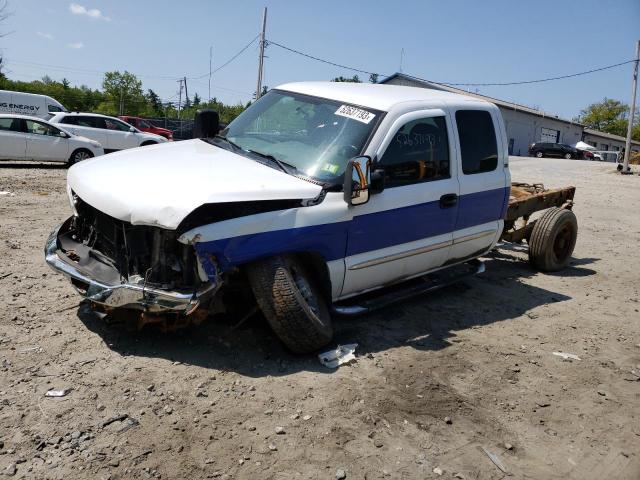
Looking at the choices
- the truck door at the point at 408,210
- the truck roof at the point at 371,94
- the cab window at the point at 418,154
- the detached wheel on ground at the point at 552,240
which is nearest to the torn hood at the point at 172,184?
the truck door at the point at 408,210

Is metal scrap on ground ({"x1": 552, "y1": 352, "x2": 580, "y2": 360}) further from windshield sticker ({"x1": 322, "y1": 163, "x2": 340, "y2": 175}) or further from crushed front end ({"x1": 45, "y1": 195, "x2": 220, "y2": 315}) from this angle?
crushed front end ({"x1": 45, "y1": 195, "x2": 220, "y2": 315})

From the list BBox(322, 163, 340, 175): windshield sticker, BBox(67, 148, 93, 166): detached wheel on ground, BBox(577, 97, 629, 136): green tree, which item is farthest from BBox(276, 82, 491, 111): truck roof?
BBox(577, 97, 629, 136): green tree

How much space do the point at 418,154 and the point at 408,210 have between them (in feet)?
1.66

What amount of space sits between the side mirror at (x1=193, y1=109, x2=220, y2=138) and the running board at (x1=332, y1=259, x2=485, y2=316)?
2235mm

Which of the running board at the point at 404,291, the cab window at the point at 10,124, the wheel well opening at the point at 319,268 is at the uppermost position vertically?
the cab window at the point at 10,124

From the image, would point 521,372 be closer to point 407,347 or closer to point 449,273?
point 407,347

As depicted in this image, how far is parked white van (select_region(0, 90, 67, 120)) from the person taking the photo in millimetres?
25000

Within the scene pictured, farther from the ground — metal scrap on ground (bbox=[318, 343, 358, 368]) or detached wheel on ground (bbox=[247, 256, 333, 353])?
detached wheel on ground (bbox=[247, 256, 333, 353])

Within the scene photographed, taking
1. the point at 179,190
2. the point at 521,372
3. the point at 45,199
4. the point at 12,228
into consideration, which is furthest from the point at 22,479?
the point at 45,199

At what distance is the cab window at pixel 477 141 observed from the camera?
17.0 feet

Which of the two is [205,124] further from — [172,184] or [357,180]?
[357,180]

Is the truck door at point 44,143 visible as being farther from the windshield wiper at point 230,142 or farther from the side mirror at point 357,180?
the side mirror at point 357,180

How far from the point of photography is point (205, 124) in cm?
572

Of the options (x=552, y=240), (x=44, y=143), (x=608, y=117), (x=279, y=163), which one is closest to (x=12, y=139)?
(x=44, y=143)
